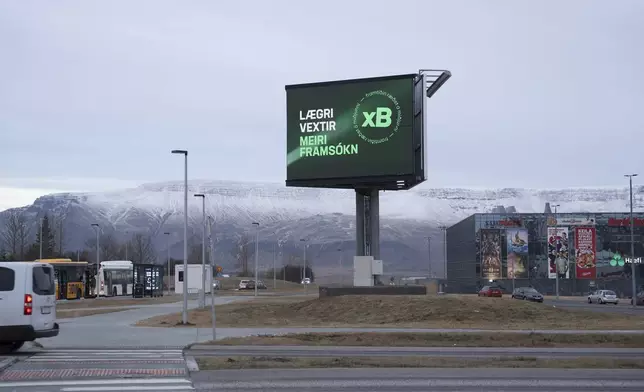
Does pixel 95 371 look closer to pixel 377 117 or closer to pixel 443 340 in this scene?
pixel 443 340

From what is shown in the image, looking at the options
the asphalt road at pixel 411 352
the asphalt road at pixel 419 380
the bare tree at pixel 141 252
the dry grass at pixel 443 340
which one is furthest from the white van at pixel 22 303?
the bare tree at pixel 141 252

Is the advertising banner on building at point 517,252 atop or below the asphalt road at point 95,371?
atop

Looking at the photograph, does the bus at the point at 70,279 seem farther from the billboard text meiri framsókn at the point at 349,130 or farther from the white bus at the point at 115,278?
the billboard text meiri framsókn at the point at 349,130

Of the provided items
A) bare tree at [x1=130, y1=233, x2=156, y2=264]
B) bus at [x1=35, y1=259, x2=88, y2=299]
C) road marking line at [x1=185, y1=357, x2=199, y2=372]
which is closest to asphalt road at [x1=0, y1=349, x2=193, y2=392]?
road marking line at [x1=185, y1=357, x2=199, y2=372]

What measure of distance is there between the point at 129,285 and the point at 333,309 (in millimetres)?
49444

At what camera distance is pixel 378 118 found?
150 feet

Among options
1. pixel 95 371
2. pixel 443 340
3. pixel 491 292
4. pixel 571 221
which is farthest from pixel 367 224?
pixel 571 221

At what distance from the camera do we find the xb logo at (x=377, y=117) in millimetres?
45281

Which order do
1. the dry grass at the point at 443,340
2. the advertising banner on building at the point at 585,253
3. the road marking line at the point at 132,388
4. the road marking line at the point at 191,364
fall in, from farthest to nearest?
the advertising banner on building at the point at 585,253 < the dry grass at the point at 443,340 < the road marking line at the point at 191,364 < the road marking line at the point at 132,388

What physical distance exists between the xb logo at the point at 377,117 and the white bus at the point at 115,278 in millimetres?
43675

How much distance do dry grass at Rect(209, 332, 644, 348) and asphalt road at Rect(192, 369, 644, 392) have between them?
860 cm

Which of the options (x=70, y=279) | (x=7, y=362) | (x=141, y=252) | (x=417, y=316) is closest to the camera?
(x=7, y=362)

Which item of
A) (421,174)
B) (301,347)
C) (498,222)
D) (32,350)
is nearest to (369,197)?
(421,174)

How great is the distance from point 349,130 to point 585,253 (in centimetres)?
6852
